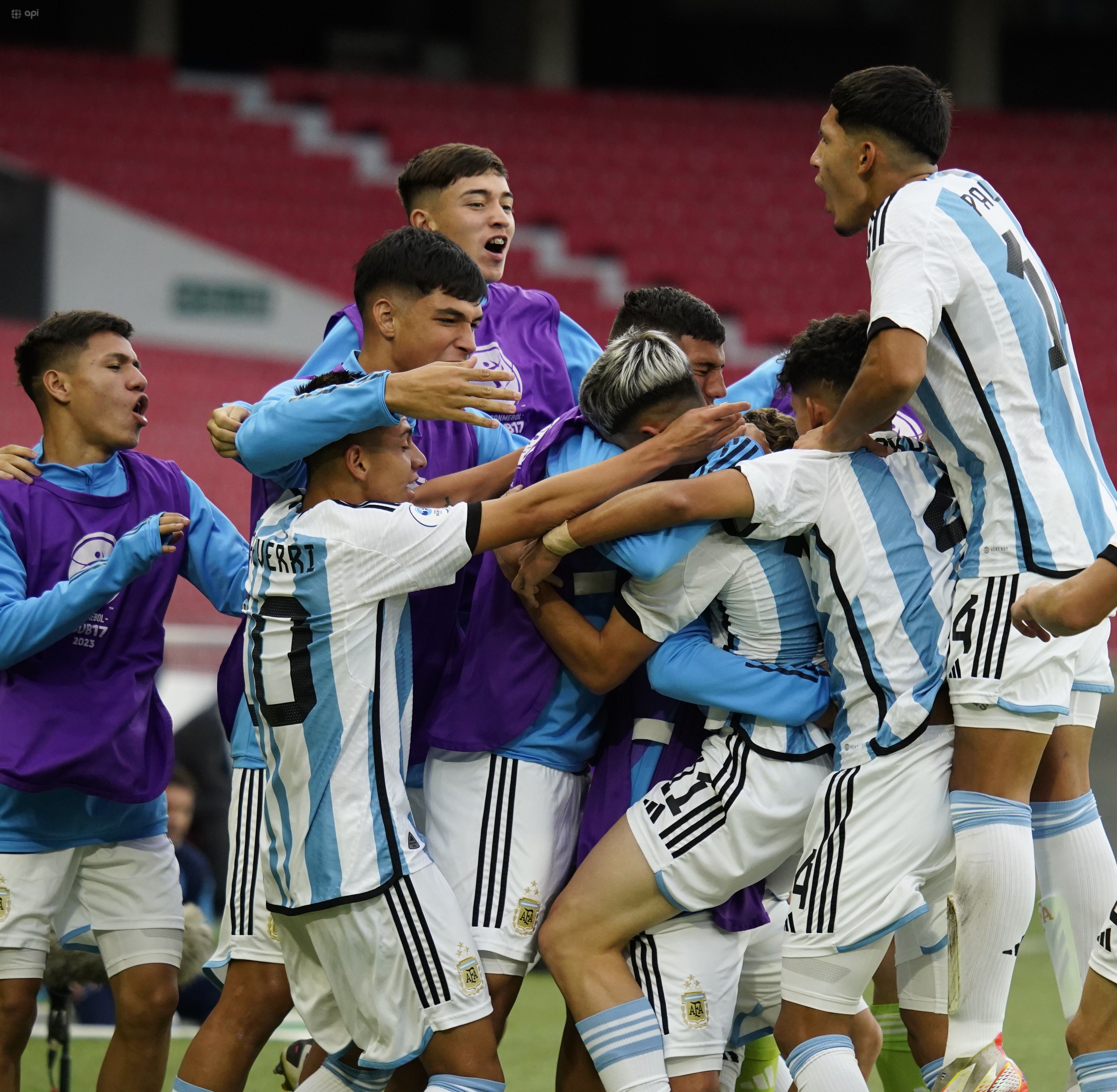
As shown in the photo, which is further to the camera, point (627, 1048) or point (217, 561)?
point (217, 561)

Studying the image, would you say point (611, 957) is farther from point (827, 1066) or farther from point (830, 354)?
point (830, 354)

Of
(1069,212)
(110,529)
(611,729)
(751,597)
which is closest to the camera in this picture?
(751,597)

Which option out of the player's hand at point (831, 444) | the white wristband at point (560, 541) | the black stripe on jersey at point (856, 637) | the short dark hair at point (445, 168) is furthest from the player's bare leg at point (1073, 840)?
the short dark hair at point (445, 168)

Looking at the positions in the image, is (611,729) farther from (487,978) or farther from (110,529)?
(110,529)

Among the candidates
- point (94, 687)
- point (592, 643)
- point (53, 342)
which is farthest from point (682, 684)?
point (53, 342)

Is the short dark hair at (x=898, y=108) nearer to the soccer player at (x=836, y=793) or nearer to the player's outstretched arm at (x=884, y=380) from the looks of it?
the player's outstretched arm at (x=884, y=380)

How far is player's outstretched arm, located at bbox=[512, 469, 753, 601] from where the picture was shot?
318 centimetres

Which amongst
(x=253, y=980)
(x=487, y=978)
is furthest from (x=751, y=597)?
(x=253, y=980)

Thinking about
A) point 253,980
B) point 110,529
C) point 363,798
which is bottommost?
point 253,980

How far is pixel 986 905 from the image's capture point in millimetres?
3148

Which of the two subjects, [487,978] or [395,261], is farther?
[395,261]

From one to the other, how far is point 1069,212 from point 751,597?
44.5ft

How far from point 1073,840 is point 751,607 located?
0.92 meters

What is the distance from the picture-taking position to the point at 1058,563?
3.17m
